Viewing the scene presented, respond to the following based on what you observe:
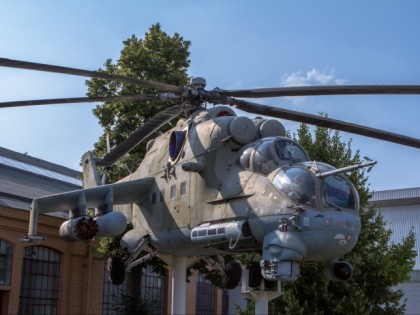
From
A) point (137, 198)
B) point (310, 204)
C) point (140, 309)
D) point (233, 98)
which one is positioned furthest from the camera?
point (140, 309)

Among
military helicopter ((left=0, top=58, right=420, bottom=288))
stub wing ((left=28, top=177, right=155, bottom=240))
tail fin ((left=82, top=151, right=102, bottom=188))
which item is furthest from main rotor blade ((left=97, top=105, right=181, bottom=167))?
stub wing ((left=28, top=177, right=155, bottom=240))

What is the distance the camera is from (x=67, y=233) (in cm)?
1334

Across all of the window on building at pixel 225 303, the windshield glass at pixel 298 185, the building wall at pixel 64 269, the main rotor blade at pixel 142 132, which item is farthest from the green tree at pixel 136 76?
the window on building at pixel 225 303

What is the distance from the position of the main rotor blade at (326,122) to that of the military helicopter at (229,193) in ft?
0.07

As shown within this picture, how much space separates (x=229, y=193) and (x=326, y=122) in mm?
2556

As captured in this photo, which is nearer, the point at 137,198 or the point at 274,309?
the point at 137,198

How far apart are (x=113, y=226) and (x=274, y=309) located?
33.7 ft

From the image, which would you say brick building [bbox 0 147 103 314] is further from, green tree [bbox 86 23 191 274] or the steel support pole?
the steel support pole

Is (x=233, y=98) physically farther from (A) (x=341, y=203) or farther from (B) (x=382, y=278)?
(B) (x=382, y=278)

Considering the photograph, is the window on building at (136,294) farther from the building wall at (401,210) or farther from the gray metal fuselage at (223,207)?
the building wall at (401,210)

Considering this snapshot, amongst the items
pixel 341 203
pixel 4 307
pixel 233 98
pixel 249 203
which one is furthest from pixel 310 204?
pixel 4 307

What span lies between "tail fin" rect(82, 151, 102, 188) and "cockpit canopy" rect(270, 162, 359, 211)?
24.3ft

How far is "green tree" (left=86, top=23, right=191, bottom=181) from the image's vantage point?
2589cm

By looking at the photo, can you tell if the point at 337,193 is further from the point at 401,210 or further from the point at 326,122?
the point at 401,210
